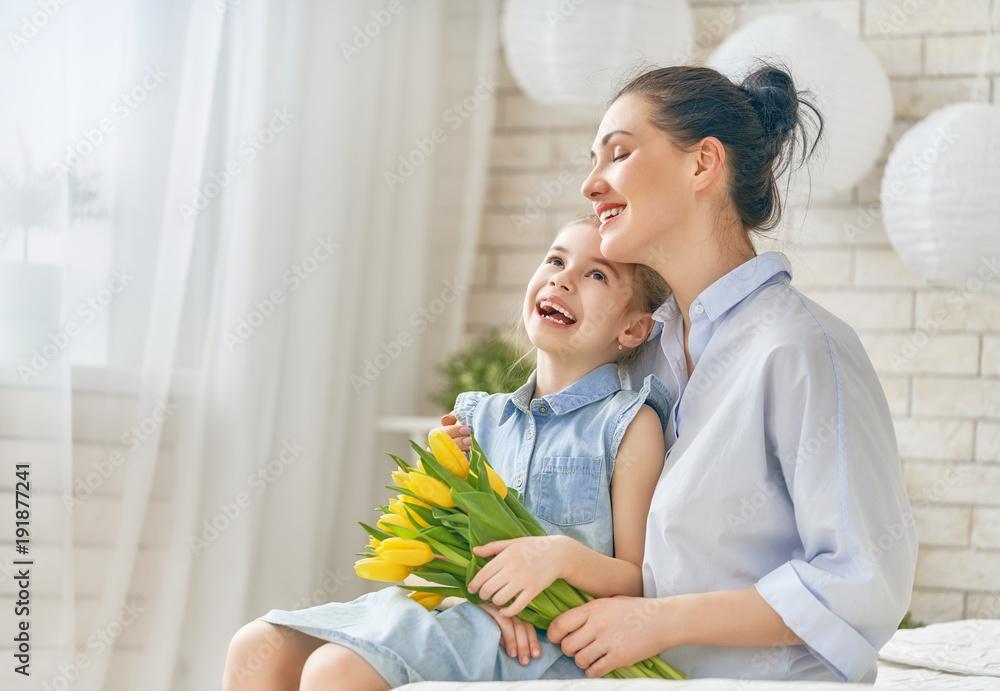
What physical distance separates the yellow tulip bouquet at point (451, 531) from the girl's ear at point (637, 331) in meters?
0.41

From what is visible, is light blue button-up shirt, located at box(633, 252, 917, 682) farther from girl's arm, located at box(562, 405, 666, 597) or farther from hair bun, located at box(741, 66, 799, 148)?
hair bun, located at box(741, 66, 799, 148)

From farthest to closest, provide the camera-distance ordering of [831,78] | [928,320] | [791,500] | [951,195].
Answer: [928,320]
[831,78]
[951,195]
[791,500]

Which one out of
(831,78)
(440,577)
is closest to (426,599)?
(440,577)

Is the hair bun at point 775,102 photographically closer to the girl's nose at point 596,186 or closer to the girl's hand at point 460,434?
the girl's nose at point 596,186

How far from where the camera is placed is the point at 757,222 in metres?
1.46

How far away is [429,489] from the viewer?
1.17 m

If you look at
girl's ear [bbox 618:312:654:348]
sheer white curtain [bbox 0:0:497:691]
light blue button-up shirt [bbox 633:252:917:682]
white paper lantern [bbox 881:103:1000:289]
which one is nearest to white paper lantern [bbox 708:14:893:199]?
white paper lantern [bbox 881:103:1000:289]

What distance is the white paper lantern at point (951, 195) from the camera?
244 centimetres

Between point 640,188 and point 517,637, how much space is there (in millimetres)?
651

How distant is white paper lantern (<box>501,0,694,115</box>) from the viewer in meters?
2.62

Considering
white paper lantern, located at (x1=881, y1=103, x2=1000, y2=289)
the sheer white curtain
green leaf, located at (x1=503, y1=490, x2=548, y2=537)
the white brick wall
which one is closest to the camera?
green leaf, located at (x1=503, y1=490, x2=548, y2=537)

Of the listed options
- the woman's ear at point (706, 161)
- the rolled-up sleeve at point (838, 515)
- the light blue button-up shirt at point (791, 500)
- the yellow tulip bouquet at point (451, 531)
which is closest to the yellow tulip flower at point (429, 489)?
the yellow tulip bouquet at point (451, 531)

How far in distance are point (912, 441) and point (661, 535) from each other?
2.03 meters

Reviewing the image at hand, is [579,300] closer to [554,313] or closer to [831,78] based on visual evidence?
[554,313]
